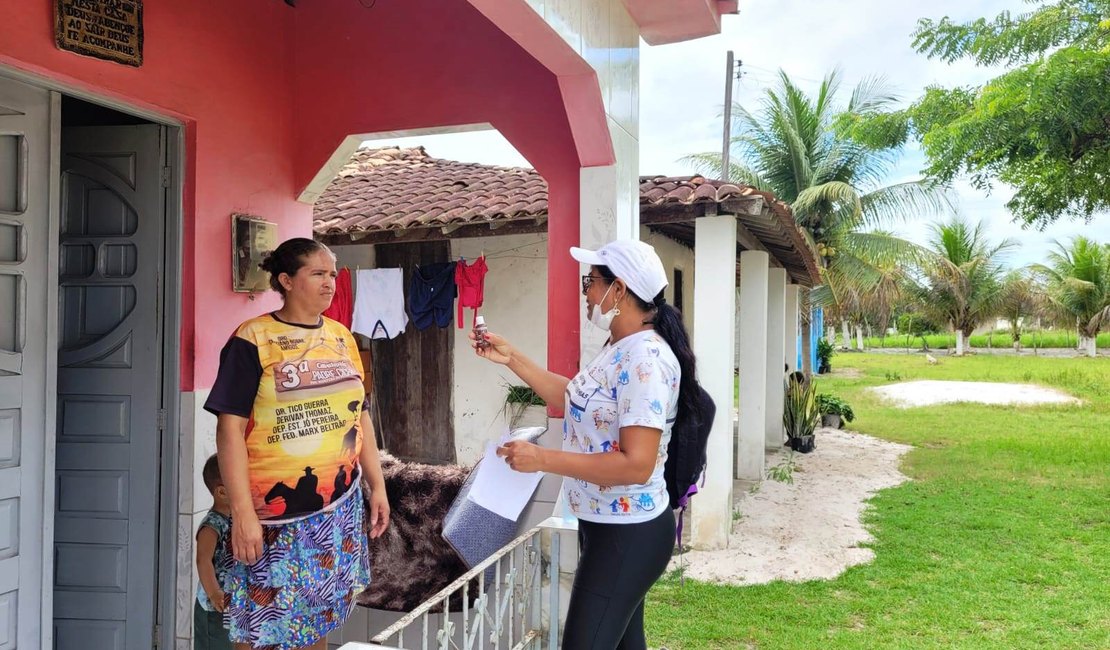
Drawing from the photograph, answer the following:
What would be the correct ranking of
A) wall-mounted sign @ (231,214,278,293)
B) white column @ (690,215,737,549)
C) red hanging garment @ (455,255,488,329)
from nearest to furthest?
1. wall-mounted sign @ (231,214,278,293)
2. white column @ (690,215,737,549)
3. red hanging garment @ (455,255,488,329)

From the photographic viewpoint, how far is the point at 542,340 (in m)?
7.72

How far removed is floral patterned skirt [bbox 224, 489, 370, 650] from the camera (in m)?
2.27

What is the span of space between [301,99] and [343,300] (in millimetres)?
3642

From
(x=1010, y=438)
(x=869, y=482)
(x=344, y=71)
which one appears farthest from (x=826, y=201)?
(x=344, y=71)

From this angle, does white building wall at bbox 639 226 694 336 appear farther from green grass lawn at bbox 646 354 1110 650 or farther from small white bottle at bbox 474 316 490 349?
small white bottle at bbox 474 316 490 349

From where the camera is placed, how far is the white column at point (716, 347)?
642cm

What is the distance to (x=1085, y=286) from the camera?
116 ft

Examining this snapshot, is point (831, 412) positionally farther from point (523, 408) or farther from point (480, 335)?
point (480, 335)

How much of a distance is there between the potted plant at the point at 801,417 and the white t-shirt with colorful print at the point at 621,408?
32.0 feet

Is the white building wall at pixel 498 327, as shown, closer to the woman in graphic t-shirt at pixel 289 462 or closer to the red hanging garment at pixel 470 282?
the red hanging garment at pixel 470 282

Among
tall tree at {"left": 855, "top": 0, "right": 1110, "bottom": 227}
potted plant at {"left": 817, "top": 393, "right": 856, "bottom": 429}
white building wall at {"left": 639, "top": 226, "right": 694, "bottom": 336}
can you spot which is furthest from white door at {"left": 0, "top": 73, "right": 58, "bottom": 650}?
potted plant at {"left": 817, "top": 393, "right": 856, "bottom": 429}

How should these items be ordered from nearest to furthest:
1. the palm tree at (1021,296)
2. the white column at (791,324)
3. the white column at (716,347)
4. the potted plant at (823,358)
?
the white column at (716,347) → the white column at (791,324) → the potted plant at (823,358) → the palm tree at (1021,296)

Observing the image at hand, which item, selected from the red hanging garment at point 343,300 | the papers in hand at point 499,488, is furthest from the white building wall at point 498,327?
the papers in hand at point 499,488

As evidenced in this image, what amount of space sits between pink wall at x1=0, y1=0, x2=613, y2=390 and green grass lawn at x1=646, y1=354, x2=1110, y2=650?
247 centimetres
